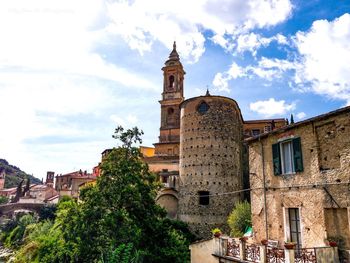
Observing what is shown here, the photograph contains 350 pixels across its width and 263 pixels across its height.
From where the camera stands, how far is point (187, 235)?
88.5ft

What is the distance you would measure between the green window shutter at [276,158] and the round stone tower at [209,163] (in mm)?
14563

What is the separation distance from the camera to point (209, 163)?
28828mm

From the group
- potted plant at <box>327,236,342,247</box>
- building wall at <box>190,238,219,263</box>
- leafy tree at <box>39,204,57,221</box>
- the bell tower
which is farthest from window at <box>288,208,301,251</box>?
leafy tree at <box>39,204,57,221</box>

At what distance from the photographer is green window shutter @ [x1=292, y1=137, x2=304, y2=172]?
39.3ft

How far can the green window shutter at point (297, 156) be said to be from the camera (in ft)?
39.3


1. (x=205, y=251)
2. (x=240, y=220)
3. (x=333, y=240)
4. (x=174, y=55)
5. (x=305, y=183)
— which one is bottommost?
(x=205, y=251)

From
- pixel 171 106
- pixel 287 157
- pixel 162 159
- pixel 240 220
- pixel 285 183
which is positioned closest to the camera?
pixel 285 183

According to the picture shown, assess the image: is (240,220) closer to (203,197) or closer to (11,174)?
(203,197)

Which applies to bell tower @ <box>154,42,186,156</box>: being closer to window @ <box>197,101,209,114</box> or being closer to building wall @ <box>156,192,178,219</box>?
building wall @ <box>156,192,178,219</box>

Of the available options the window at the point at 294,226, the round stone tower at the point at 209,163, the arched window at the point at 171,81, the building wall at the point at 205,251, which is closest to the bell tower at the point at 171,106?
the arched window at the point at 171,81

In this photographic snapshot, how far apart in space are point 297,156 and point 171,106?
1408 inches

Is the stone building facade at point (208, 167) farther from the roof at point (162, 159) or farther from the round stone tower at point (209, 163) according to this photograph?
the roof at point (162, 159)

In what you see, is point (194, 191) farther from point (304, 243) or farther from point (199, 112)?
point (304, 243)

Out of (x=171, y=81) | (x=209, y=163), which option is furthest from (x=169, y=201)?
(x=171, y=81)
